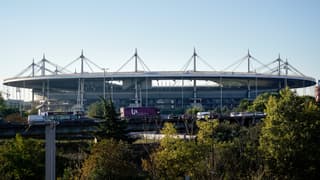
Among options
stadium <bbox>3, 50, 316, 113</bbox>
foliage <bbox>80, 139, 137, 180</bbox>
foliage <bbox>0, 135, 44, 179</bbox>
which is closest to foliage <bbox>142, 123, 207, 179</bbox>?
foliage <bbox>80, 139, 137, 180</bbox>

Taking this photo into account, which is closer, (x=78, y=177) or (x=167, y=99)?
(x=78, y=177)

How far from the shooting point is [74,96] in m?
106

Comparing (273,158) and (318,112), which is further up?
(318,112)

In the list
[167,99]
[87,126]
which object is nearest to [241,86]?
[167,99]

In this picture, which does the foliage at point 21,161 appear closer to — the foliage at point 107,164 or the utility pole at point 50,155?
the foliage at point 107,164

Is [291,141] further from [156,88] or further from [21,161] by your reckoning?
[156,88]

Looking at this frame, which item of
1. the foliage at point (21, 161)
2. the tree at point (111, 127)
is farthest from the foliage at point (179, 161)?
the tree at point (111, 127)

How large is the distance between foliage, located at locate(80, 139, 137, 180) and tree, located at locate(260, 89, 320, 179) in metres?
7.27

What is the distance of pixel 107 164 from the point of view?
25250 millimetres

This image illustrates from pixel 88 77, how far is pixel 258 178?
78.3 m

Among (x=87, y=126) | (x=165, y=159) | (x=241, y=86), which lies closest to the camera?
(x=165, y=159)

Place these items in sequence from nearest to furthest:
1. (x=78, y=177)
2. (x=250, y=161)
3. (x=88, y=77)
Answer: (x=78, y=177), (x=250, y=161), (x=88, y=77)

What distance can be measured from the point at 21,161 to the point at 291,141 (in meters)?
13.8

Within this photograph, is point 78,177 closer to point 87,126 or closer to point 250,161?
point 250,161
